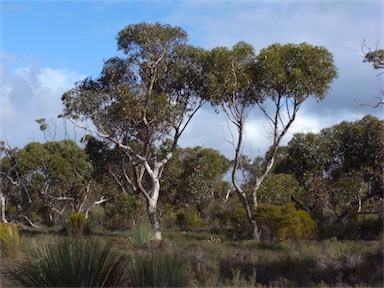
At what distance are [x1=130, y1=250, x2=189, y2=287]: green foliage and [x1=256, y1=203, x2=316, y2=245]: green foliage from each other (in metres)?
11.8

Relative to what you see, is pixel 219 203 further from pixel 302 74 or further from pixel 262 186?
pixel 302 74

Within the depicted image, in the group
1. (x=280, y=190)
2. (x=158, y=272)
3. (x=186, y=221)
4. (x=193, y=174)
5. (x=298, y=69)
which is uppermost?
(x=298, y=69)

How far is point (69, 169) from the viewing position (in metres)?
38.1

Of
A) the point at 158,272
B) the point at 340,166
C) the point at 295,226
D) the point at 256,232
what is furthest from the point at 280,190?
the point at 158,272

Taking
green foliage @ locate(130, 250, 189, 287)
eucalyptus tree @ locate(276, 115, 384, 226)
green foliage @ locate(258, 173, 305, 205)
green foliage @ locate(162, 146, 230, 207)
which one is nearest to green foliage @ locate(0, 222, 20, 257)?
green foliage @ locate(130, 250, 189, 287)

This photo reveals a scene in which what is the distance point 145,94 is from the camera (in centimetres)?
2594

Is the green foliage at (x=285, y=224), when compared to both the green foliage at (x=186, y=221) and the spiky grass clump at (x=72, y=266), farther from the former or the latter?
the spiky grass clump at (x=72, y=266)

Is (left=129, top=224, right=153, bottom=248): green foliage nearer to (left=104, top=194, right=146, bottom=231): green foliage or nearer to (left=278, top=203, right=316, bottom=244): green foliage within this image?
(left=278, top=203, right=316, bottom=244): green foliage

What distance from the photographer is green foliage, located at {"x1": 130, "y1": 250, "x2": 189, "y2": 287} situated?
27.0 feet

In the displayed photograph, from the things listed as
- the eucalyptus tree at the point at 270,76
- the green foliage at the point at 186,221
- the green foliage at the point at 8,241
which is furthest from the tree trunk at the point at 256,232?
the green foliage at the point at 186,221

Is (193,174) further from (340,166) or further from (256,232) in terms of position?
(256,232)

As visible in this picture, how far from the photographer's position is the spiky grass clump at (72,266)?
830cm

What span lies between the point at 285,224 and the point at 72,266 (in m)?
13.8

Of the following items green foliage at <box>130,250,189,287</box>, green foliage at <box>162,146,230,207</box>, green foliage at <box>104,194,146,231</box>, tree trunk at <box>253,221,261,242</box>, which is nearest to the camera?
green foliage at <box>130,250,189,287</box>
